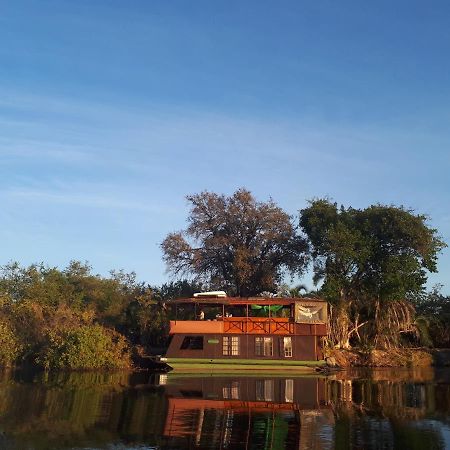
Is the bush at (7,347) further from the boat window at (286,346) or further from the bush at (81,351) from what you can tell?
the boat window at (286,346)

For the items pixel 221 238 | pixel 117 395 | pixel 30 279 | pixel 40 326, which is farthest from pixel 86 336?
pixel 30 279

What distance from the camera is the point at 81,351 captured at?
29672 mm

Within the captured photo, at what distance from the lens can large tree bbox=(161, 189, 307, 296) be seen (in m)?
40.9

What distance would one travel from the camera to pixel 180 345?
97.5 ft

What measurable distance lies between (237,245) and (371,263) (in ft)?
33.5

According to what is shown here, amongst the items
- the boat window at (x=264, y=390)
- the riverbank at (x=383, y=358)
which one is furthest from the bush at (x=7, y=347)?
the riverbank at (x=383, y=358)

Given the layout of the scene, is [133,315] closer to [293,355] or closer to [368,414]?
[293,355]

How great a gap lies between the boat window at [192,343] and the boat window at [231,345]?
141 cm

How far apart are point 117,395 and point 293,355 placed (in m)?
12.7

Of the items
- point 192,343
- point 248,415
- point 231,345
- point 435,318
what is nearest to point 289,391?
point 248,415

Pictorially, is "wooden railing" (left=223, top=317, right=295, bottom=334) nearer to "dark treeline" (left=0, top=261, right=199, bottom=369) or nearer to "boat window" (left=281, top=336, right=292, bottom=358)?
"boat window" (left=281, top=336, right=292, bottom=358)

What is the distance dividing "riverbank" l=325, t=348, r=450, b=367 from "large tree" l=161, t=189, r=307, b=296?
7772mm

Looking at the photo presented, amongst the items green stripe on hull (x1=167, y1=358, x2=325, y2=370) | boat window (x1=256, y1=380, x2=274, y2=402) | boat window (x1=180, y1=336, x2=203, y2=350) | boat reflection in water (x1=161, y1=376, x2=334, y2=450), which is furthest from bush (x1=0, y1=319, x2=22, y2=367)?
boat window (x1=256, y1=380, x2=274, y2=402)

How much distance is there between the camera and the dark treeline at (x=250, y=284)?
33.2 meters
